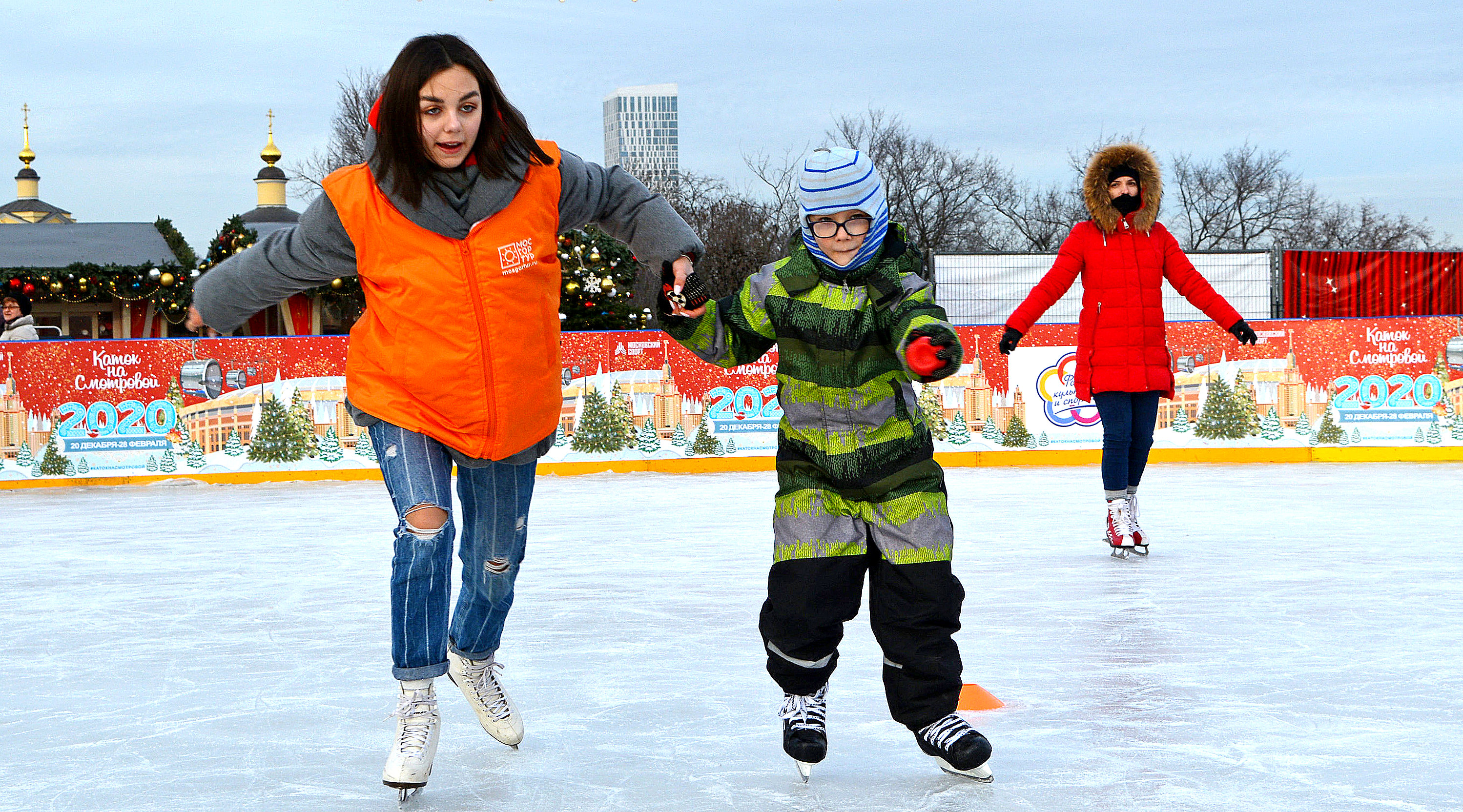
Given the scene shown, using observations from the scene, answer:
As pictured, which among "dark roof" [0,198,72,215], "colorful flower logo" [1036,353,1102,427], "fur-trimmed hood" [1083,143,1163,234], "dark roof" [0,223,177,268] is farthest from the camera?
"dark roof" [0,198,72,215]

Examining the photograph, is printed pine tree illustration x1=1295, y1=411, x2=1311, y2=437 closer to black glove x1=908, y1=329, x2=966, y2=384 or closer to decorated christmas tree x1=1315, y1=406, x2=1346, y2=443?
decorated christmas tree x1=1315, y1=406, x2=1346, y2=443

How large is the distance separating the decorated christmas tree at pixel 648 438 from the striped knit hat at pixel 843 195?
7513mm

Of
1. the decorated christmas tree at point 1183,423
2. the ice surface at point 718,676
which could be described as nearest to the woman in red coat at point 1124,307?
the ice surface at point 718,676

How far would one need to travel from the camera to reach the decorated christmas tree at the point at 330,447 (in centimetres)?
942

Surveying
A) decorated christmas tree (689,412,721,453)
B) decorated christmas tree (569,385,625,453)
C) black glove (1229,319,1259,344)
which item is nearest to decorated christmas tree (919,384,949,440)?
decorated christmas tree (689,412,721,453)

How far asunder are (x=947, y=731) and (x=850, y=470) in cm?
46

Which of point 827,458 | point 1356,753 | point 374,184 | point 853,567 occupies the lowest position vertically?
point 1356,753

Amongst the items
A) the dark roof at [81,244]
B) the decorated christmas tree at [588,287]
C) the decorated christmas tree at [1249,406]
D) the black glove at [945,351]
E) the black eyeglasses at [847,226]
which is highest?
the dark roof at [81,244]

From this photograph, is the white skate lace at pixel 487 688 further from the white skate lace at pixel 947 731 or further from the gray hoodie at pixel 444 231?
the white skate lace at pixel 947 731

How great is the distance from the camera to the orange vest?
86.7 inches

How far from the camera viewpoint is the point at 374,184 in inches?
88.3

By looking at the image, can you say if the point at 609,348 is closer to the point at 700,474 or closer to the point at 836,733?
the point at 700,474

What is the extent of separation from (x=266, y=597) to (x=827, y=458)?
9.07 feet

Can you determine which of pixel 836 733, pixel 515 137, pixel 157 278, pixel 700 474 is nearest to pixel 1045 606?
pixel 836 733
